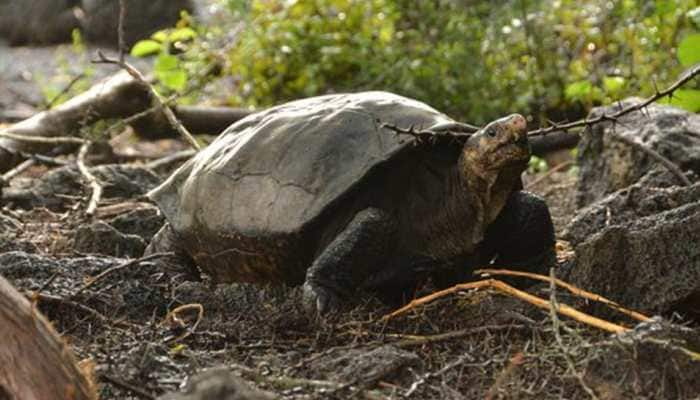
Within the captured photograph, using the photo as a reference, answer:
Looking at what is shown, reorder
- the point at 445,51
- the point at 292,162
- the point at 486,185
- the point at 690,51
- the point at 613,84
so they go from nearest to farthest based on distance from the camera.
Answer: the point at 486,185, the point at 292,162, the point at 690,51, the point at 613,84, the point at 445,51

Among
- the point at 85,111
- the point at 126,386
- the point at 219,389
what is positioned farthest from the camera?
the point at 85,111

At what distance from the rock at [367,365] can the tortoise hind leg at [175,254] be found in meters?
1.55

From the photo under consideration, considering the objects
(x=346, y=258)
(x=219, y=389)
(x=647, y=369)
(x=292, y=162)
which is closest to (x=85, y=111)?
(x=292, y=162)

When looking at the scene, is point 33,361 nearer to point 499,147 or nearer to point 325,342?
point 325,342

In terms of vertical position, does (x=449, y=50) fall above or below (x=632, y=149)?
below

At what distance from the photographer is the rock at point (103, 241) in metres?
4.99

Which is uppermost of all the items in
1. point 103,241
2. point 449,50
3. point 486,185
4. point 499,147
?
point 499,147

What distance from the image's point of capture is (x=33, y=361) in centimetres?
270

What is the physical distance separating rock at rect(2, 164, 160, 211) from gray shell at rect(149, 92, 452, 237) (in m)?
1.74

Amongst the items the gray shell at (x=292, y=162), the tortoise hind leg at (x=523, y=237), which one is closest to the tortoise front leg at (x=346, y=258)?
the gray shell at (x=292, y=162)

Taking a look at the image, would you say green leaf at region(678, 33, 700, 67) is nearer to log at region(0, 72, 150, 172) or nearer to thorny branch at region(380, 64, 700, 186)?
thorny branch at region(380, 64, 700, 186)

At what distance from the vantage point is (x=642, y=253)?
3.59 m

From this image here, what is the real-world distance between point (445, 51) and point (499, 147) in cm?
501

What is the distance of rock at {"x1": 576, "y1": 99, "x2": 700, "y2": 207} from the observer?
543 centimetres
